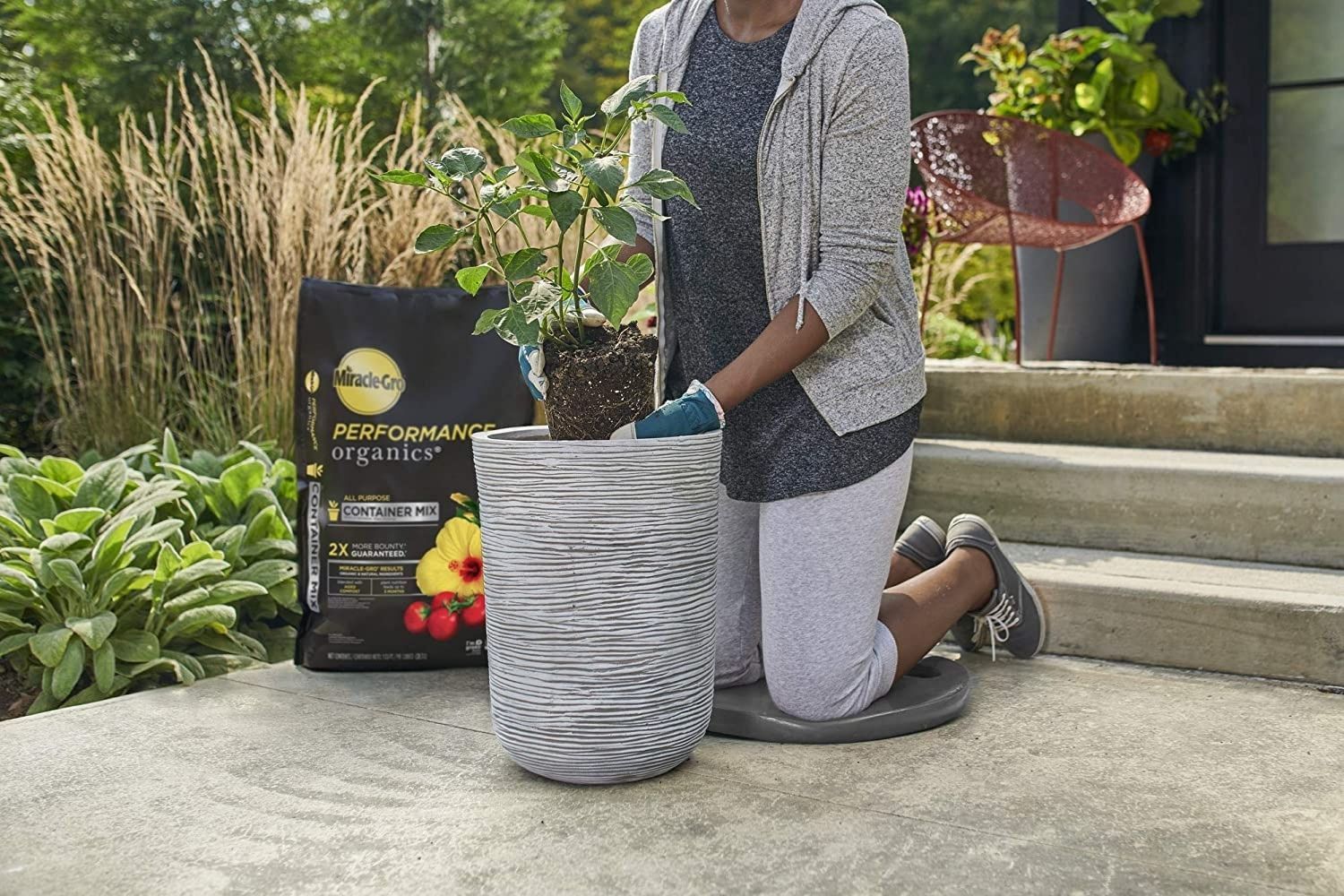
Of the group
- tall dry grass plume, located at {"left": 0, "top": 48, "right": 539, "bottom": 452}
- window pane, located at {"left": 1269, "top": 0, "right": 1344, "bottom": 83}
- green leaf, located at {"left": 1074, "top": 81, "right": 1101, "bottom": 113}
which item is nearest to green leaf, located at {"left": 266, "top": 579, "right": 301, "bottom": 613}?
tall dry grass plume, located at {"left": 0, "top": 48, "right": 539, "bottom": 452}

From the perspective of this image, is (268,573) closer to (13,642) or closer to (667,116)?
(13,642)

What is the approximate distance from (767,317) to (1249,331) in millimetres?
2792

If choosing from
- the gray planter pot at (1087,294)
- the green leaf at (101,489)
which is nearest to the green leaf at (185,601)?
the green leaf at (101,489)

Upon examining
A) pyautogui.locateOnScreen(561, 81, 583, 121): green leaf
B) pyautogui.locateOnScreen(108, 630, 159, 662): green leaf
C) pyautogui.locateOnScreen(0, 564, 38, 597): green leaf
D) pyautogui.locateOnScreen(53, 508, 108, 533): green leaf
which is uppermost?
pyautogui.locateOnScreen(561, 81, 583, 121): green leaf

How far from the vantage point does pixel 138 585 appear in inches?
104

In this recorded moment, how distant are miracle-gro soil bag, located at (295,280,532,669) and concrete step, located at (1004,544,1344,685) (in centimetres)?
118

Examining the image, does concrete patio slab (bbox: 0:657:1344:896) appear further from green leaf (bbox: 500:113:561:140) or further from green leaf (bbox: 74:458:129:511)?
green leaf (bbox: 500:113:561:140)

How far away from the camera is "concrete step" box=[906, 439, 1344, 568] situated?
9.47ft

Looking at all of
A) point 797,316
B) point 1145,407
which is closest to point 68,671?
point 797,316

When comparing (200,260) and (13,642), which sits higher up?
(200,260)

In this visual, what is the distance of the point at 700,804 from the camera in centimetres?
190

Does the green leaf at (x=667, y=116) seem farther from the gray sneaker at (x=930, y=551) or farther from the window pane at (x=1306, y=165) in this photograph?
the window pane at (x=1306, y=165)

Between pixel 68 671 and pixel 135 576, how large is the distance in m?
0.22

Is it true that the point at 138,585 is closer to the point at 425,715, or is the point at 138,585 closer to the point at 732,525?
the point at 425,715
